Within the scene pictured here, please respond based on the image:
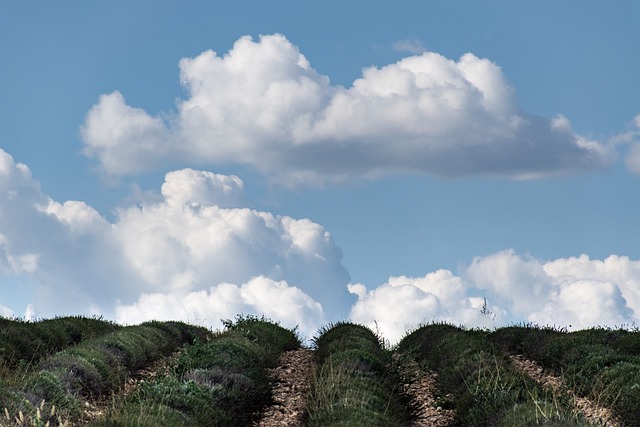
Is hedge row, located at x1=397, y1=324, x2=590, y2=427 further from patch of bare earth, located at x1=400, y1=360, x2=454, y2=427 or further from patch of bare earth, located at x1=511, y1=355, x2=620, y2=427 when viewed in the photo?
patch of bare earth, located at x1=511, y1=355, x2=620, y2=427

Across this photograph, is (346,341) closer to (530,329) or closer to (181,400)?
(530,329)

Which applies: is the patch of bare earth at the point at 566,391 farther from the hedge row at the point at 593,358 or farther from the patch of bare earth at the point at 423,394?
the patch of bare earth at the point at 423,394

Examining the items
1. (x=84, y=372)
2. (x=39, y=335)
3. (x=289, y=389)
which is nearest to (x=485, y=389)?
(x=289, y=389)

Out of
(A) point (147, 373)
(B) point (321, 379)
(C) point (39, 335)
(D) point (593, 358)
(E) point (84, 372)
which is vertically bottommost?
(B) point (321, 379)

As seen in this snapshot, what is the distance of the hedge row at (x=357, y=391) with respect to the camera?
13.8m

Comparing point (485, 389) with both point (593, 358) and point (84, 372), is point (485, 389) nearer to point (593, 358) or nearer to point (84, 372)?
point (593, 358)

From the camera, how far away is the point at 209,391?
1565cm

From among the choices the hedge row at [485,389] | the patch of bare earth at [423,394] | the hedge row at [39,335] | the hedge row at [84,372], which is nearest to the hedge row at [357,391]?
the patch of bare earth at [423,394]

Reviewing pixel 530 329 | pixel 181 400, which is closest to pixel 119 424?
pixel 181 400

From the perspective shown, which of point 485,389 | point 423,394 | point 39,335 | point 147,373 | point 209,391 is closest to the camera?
point 209,391

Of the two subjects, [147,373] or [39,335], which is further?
[39,335]

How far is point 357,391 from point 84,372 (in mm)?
7297

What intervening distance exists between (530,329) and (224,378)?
509 inches

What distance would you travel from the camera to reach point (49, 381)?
17.0 metres
